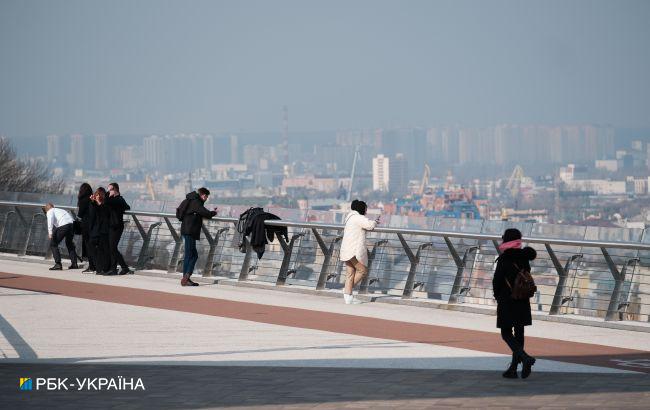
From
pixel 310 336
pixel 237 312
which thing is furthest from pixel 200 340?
pixel 237 312

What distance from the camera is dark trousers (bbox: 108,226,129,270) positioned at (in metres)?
22.3

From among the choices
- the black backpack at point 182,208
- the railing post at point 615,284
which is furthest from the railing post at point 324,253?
the railing post at point 615,284

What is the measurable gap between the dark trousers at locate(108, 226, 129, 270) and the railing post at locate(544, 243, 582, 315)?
8.83 meters

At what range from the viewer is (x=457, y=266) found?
1798cm

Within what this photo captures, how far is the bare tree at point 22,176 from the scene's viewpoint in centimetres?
9169

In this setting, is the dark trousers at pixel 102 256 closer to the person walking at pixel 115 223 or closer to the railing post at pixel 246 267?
the person walking at pixel 115 223

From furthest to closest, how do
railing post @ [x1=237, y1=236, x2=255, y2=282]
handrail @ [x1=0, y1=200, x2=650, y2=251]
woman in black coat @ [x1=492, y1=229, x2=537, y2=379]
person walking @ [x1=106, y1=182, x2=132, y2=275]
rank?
person walking @ [x1=106, y1=182, x2=132, y2=275] → railing post @ [x1=237, y1=236, x2=255, y2=282] → handrail @ [x1=0, y1=200, x2=650, y2=251] → woman in black coat @ [x1=492, y1=229, x2=537, y2=379]

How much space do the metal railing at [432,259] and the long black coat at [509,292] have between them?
162 inches

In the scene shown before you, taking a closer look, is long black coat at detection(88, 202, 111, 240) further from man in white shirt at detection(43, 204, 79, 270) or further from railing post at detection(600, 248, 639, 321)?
railing post at detection(600, 248, 639, 321)

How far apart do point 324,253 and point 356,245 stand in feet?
7.52

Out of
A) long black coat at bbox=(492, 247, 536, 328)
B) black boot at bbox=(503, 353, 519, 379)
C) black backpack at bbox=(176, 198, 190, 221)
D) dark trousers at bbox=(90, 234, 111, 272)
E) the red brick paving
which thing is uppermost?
black backpack at bbox=(176, 198, 190, 221)

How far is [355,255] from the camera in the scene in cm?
1791

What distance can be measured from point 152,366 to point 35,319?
14.5ft

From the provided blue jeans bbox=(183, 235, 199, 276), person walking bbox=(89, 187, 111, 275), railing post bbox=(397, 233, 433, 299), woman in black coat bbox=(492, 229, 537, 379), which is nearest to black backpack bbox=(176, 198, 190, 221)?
blue jeans bbox=(183, 235, 199, 276)
